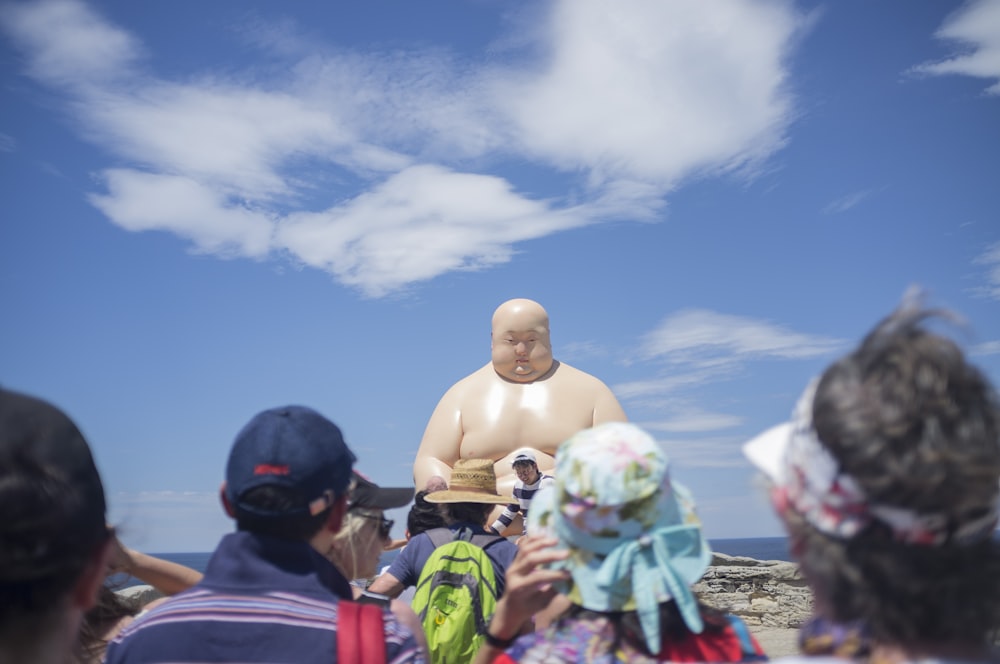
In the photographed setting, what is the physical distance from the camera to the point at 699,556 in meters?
1.90

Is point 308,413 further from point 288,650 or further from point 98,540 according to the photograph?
point 98,540

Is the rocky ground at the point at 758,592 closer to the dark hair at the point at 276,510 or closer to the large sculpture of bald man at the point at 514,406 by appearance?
the large sculpture of bald man at the point at 514,406

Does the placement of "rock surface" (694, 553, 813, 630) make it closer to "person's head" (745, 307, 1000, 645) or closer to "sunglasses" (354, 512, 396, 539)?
"sunglasses" (354, 512, 396, 539)

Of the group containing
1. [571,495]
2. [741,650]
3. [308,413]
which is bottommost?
[741,650]

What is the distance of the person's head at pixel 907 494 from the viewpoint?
131 cm

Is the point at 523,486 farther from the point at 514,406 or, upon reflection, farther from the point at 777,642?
the point at 777,642

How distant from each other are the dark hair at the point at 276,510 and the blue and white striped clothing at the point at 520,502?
3373 mm

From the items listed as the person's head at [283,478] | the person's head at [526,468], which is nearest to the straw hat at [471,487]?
the person's head at [526,468]

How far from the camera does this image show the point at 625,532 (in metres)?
1.85

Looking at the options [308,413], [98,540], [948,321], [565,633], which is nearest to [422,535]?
[308,413]

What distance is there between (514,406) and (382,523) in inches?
149

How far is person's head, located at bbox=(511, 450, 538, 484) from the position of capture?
5.89 meters

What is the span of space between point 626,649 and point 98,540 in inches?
42.0

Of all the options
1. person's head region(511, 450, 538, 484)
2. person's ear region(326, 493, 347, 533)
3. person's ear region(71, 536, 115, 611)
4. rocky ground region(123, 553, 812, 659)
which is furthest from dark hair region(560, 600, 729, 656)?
rocky ground region(123, 553, 812, 659)
